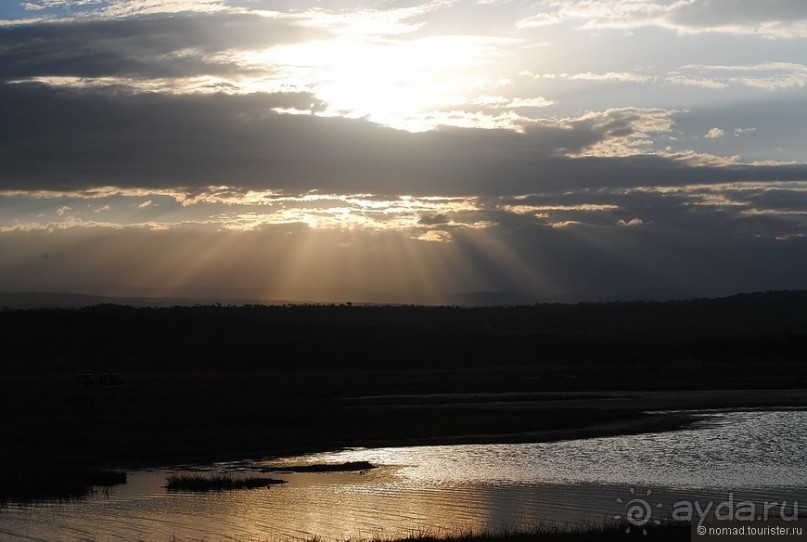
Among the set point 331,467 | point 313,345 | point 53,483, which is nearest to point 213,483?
point 53,483

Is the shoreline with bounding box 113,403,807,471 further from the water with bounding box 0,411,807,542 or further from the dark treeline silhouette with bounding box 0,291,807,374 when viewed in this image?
the dark treeline silhouette with bounding box 0,291,807,374

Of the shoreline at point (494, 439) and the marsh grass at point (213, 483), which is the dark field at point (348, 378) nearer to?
the shoreline at point (494, 439)

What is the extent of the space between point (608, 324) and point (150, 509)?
155 m

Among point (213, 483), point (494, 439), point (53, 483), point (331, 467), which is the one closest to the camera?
point (53, 483)

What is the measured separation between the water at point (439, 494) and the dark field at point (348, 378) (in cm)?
424

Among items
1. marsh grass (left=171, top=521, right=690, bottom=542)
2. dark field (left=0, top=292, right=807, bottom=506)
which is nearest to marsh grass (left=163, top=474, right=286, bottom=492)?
dark field (left=0, top=292, right=807, bottom=506)

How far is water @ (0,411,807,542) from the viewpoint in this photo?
26.3 metres

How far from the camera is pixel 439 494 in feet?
103

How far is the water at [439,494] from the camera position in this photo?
26.3 metres

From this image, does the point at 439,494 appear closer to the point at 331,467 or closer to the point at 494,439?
the point at 331,467

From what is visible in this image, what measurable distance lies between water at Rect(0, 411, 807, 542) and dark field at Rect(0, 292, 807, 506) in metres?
4.24

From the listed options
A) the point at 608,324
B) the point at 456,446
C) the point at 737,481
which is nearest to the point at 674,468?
the point at 737,481

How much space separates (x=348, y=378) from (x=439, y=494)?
236 feet

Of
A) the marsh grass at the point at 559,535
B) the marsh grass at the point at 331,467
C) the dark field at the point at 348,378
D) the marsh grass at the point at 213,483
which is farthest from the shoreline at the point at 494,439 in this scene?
the marsh grass at the point at 559,535
